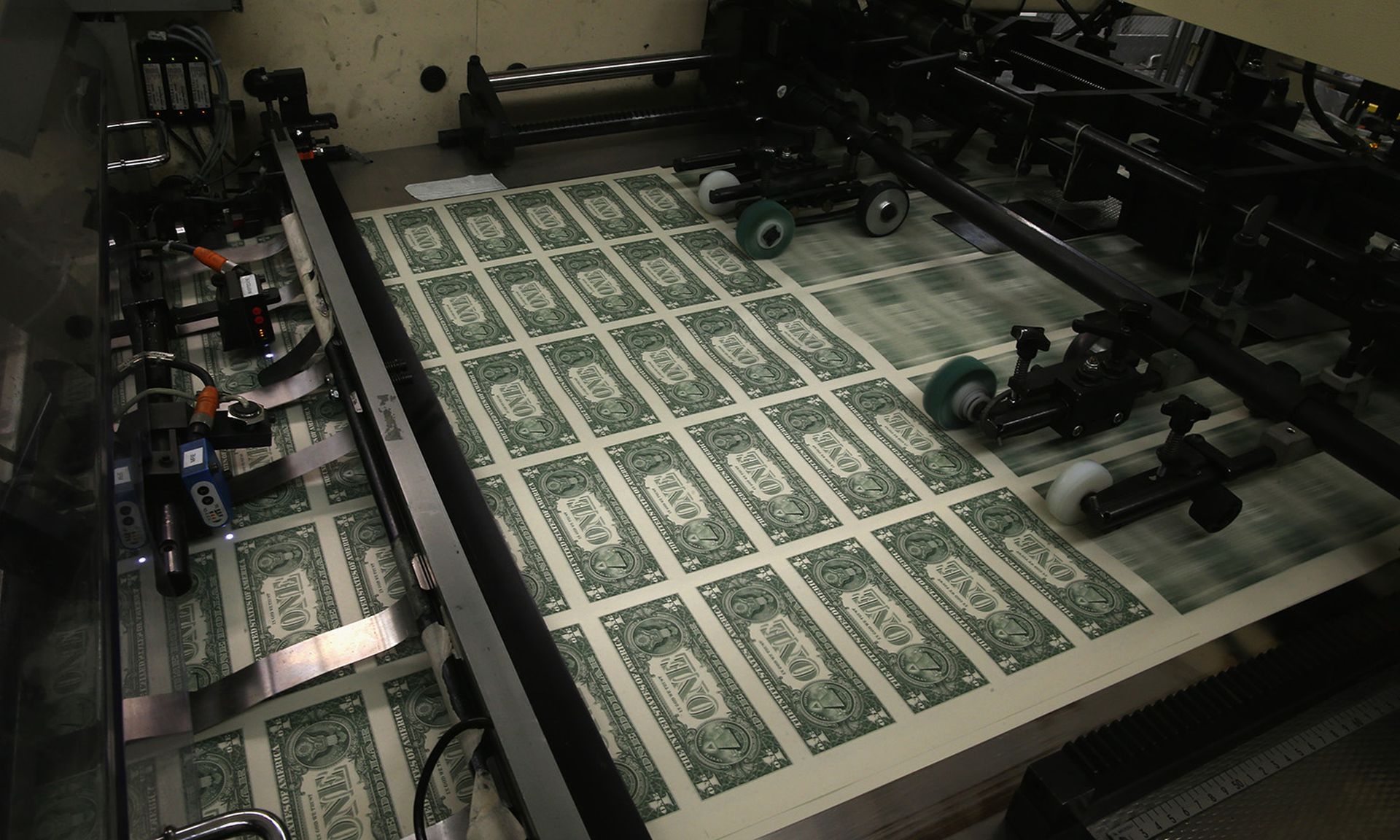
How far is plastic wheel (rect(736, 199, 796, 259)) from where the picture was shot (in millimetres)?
3127

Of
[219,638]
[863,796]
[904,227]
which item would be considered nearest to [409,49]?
[904,227]

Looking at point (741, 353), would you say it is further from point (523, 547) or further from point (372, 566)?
point (372, 566)

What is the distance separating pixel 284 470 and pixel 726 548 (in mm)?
995

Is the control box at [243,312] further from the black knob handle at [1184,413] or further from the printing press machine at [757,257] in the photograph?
the black knob handle at [1184,413]

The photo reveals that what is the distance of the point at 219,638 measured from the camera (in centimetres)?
184

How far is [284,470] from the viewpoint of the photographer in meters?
2.15

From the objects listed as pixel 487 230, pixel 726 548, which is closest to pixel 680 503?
pixel 726 548

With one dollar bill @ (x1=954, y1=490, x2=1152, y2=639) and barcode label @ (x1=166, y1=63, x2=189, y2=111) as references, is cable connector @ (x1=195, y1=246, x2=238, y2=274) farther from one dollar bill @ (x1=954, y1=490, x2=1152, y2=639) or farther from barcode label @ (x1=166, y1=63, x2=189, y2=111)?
one dollar bill @ (x1=954, y1=490, x2=1152, y2=639)

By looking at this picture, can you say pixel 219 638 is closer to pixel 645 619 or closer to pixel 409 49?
pixel 645 619

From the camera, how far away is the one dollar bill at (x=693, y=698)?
1720 mm

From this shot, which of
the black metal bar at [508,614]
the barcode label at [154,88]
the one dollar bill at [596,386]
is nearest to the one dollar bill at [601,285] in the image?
the one dollar bill at [596,386]

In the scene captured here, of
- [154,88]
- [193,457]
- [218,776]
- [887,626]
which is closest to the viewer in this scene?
[218,776]

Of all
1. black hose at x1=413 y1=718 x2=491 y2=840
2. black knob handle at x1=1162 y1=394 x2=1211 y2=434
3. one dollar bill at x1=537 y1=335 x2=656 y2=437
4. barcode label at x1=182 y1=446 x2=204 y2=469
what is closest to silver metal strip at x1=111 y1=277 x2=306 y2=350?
one dollar bill at x1=537 y1=335 x2=656 y2=437

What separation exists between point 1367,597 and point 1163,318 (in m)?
0.81
